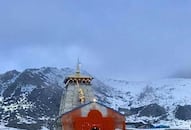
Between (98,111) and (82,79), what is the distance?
84.0 ft

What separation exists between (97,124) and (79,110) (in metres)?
3.62

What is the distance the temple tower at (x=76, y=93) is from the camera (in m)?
96.8

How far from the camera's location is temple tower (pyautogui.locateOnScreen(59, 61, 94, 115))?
3812 inches

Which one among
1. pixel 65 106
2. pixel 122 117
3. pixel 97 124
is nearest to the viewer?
pixel 97 124

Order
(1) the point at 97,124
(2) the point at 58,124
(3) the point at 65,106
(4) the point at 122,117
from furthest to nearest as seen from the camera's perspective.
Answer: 1. (3) the point at 65,106
2. (2) the point at 58,124
3. (4) the point at 122,117
4. (1) the point at 97,124

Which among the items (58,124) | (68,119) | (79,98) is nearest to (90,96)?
(79,98)

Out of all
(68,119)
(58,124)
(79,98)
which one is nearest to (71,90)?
(79,98)

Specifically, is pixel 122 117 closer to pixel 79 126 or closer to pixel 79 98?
pixel 79 126

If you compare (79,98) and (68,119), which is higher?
(79,98)

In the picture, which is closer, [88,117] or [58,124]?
[88,117]

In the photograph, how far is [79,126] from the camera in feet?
254

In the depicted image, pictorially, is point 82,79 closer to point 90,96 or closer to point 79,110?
point 90,96

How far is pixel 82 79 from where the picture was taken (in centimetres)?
10281

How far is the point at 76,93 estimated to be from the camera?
3883 inches
